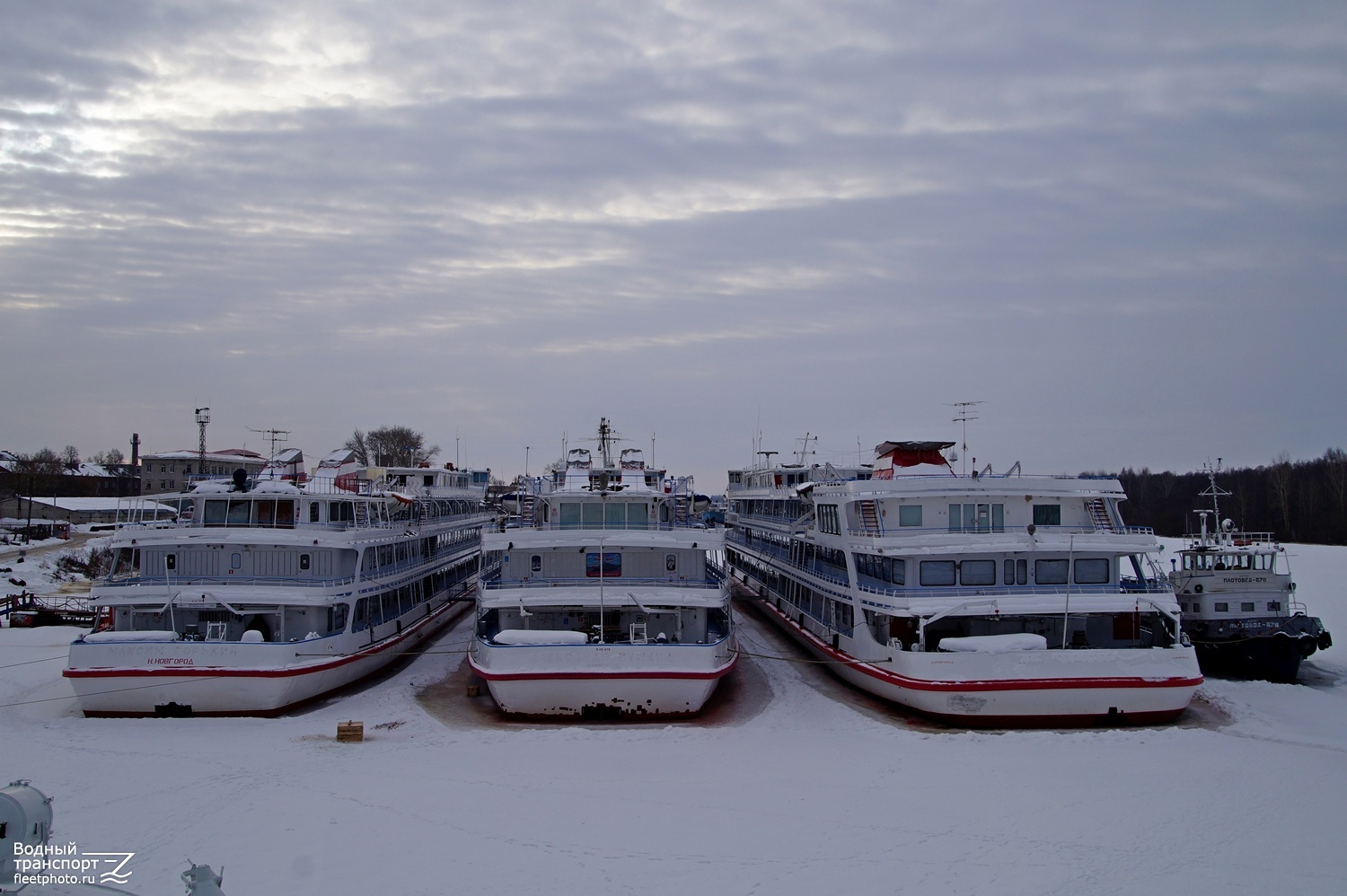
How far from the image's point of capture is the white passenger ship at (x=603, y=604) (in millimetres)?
20516

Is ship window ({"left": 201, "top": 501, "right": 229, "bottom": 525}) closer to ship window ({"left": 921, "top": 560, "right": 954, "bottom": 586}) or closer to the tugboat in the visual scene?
ship window ({"left": 921, "top": 560, "right": 954, "bottom": 586})

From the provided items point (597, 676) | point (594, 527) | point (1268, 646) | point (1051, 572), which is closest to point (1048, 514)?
point (1051, 572)

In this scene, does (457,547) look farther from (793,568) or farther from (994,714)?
(994,714)

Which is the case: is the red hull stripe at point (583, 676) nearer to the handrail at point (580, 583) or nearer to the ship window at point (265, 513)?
the handrail at point (580, 583)

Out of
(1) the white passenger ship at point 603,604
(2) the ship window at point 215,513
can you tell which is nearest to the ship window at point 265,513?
(2) the ship window at point 215,513

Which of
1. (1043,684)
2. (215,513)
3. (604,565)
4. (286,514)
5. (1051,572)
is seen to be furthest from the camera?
(286,514)

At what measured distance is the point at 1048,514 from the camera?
24.3m

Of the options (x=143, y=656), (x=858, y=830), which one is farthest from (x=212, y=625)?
(x=858, y=830)

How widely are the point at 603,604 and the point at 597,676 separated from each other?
214cm

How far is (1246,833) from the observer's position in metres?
14.2

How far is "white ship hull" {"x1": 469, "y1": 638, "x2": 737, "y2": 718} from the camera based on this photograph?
20.4 m

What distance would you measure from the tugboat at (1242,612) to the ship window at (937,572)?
9.83 metres

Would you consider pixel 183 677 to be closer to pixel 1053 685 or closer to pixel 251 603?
pixel 251 603

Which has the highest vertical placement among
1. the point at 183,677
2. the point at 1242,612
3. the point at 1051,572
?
the point at 1051,572
